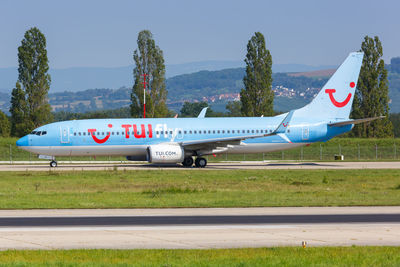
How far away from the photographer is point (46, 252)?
614 inches

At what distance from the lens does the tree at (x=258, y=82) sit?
84312 mm

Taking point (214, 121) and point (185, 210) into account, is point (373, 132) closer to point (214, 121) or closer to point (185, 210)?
point (214, 121)

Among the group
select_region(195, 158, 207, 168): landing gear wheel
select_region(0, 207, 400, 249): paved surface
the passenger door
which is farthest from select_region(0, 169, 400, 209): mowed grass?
the passenger door

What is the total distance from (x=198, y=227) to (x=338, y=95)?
3579 cm

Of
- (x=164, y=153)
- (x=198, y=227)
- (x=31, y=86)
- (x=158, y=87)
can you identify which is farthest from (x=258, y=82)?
(x=198, y=227)

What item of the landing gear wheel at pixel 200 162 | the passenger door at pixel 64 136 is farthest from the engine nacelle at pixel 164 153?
the passenger door at pixel 64 136

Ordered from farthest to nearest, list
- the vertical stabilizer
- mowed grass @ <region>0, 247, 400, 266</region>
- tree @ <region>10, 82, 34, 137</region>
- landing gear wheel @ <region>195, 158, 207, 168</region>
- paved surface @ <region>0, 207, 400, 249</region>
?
tree @ <region>10, 82, 34, 137</region> < the vertical stabilizer < landing gear wheel @ <region>195, 158, 207, 168</region> < paved surface @ <region>0, 207, 400, 249</region> < mowed grass @ <region>0, 247, 400, 266</region>

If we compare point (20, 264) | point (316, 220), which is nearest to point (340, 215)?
point (316, 220)

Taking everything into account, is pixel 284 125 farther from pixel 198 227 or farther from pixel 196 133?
pixel 198 227

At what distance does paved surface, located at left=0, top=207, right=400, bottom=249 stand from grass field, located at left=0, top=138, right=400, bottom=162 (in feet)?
137

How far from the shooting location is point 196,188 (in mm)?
33250

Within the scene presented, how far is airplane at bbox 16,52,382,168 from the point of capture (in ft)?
161

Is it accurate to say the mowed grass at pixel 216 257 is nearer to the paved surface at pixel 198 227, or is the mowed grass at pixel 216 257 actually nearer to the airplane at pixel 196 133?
the paved surface at pixel 198 227

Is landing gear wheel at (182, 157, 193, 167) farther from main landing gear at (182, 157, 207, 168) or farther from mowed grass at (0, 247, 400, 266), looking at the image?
mowed grass at (0, 247, 400, 266)
